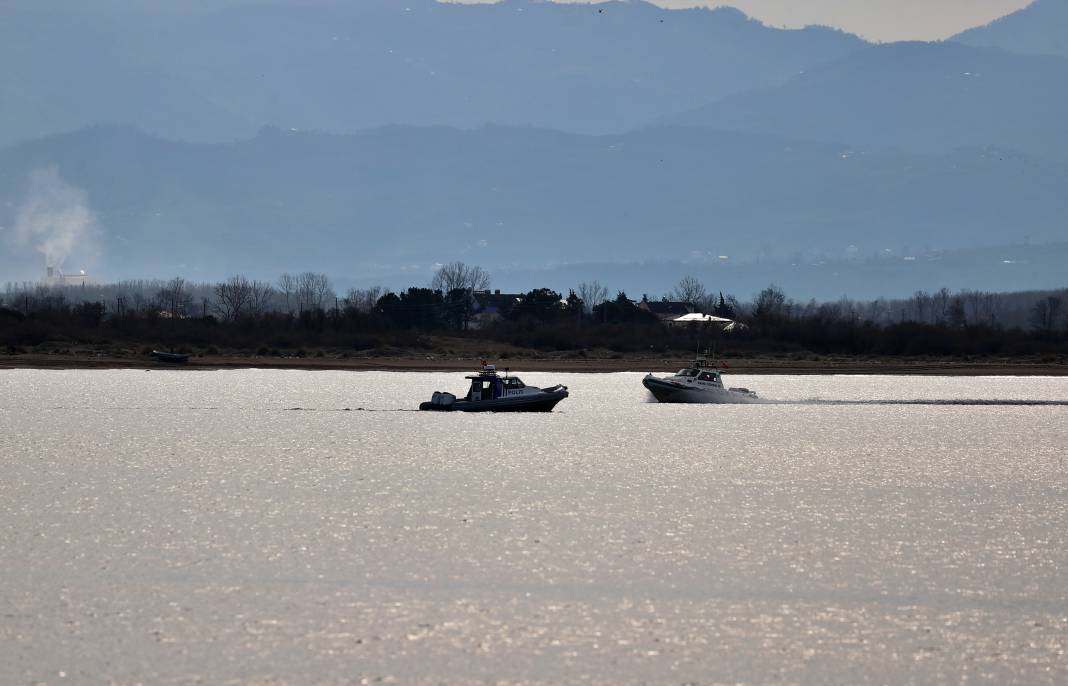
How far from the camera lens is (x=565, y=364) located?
146625 millimetres

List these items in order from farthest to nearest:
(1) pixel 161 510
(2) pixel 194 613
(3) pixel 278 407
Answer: (3) pixel 278 407 < (1) pixel 161 510 < (2) pixel 194 613

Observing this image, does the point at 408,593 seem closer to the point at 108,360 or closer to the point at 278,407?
the point at 278,407

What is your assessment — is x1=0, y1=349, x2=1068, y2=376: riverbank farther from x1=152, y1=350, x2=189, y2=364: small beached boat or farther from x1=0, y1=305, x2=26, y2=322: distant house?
x1=0, y1=305, x2=26, y2=322: distant house

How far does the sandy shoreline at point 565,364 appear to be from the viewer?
136m

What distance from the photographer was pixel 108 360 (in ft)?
457

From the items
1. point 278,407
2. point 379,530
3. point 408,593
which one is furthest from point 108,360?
point 408,593

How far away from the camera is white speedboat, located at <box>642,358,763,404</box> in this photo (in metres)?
98.9

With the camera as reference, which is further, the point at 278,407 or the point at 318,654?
the point at 278,407

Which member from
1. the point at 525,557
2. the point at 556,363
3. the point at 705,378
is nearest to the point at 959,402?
the point at 705,378

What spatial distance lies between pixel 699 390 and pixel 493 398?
19.1m

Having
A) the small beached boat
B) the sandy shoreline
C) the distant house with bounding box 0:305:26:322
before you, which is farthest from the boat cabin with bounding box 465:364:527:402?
the distant house with bounding box 0:305:26:322

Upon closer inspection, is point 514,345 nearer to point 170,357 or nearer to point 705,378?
point 170,357

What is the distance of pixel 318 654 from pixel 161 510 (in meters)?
19.2

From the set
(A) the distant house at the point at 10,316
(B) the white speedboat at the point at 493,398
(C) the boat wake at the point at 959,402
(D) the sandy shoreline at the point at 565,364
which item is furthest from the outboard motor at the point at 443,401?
(A) the distant house at the point at 10,316
